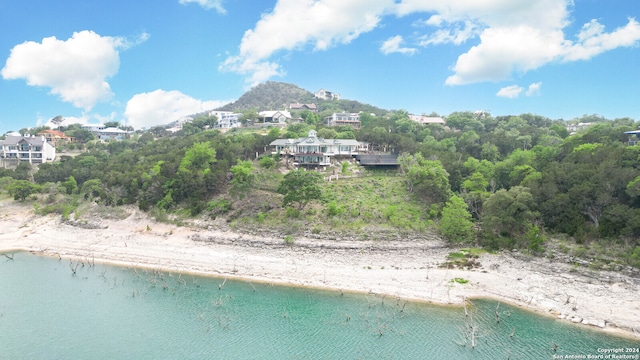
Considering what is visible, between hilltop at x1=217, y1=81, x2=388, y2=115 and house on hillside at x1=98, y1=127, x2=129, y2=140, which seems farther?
hilltop at x1=217, y1=81, x2=388, y2=115

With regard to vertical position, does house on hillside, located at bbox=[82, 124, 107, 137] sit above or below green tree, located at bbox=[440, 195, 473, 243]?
above

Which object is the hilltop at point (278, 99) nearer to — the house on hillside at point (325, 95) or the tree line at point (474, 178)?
the house on hillside at point (325, 95)

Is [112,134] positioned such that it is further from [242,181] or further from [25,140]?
[242,181]

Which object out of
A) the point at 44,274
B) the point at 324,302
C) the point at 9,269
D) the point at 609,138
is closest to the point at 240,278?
the point at 324,302

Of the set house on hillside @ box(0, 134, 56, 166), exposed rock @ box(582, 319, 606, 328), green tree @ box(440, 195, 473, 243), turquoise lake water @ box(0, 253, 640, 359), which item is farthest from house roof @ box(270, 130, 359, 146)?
house on hillside @ box(0, 134, 56, 166)

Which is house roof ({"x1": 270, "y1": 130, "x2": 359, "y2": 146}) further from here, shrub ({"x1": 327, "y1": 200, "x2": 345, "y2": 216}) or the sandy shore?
the sandy shore
